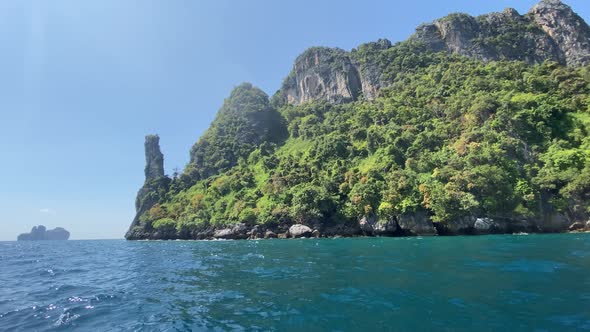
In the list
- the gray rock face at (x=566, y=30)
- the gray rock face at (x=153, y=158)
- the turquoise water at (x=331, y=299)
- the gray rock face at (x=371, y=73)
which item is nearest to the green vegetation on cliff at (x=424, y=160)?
the gray rock face at (x=371, y=73)

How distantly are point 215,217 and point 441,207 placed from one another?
76.4m

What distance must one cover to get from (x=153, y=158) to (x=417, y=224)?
16873 centimetres

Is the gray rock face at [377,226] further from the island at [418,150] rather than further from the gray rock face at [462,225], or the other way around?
the gray rock face at [462,225]

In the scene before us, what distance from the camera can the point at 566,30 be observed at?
156m

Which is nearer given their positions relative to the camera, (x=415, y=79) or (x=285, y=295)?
(x=285, y=295)

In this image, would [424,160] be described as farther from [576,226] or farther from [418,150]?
[576,226]

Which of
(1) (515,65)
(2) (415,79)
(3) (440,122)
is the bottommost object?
(3) (440,122)

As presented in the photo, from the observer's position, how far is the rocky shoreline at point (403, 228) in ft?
217

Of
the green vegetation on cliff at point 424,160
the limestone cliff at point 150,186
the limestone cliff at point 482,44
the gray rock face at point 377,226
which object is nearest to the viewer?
the green vegetation on cliff at point 424,160

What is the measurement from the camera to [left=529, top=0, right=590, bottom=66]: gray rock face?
493ft

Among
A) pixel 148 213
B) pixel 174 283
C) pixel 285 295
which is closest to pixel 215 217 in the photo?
pixel 148 213

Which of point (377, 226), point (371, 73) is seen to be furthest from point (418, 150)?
point (371, 73)

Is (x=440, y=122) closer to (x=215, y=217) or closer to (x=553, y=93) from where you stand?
(x=553, y=93)

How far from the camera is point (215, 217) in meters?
114
